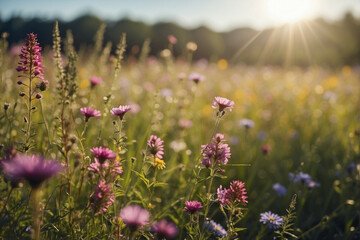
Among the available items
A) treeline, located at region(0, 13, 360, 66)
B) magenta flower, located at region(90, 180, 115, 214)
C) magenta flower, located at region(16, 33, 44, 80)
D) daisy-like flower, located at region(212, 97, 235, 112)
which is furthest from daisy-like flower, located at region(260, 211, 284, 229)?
treeline, located at region(0, 13, 360, 66)

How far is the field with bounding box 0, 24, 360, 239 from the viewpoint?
3.55 ft

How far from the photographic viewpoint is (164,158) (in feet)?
7.41

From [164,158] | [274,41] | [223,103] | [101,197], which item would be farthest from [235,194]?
[274,41]

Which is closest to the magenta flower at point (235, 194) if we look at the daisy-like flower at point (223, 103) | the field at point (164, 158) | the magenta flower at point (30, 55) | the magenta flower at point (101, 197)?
the field at point (164, 158)

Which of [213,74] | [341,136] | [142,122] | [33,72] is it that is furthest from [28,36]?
[213,74]

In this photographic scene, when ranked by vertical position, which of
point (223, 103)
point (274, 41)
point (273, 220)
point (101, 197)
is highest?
point (274, 41)

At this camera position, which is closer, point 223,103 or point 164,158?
point 223,103

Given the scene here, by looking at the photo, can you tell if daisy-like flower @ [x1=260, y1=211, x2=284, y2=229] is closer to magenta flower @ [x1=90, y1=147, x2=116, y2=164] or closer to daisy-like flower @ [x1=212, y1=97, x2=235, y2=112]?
daisy-like flower @ [x1=212, y1=97, x2=235, y2=112]

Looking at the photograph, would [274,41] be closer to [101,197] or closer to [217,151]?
[217,151]

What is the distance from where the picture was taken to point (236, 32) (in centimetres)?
2830

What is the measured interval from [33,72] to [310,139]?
274 cm

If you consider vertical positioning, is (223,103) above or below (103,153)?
above

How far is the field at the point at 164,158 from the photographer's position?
108 cm

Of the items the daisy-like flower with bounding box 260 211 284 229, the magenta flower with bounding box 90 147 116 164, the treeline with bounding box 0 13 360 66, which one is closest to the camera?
the magenta flower with bounding box 90 147 116 164
